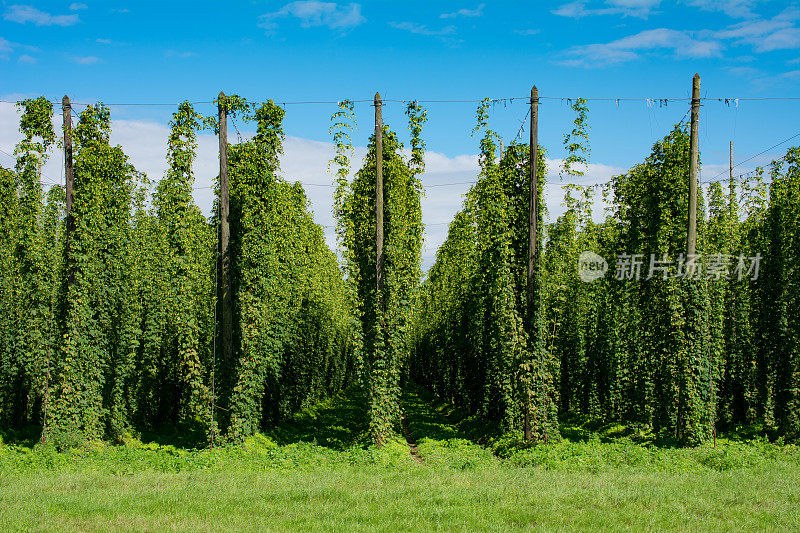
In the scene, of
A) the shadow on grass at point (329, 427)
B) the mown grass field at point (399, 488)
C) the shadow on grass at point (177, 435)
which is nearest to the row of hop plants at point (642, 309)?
the mown grass field at point (399, 488)

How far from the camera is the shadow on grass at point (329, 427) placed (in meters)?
18.4

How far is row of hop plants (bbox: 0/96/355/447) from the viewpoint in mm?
17781

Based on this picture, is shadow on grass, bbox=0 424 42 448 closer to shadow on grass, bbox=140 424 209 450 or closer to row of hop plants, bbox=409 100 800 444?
shadow on grass, bbox=140 424 209 450

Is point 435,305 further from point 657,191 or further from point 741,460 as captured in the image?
point 741,460

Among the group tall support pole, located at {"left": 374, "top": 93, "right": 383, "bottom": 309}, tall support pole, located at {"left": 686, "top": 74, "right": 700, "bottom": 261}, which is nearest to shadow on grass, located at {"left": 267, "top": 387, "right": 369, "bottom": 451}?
tall support pole, located at {"left": 374, "top": 93, "right": 383, "bottom": 309}

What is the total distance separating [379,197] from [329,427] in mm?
10915

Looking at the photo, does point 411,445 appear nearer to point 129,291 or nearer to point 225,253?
point 225,253

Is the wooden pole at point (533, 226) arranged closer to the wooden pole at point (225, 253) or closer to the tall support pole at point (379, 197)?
the tall support pole at point (379, 197)

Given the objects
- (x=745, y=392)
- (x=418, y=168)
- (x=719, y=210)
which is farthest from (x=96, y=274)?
(x=745, y=392)

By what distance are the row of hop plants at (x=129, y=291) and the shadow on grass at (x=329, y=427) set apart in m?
1.49

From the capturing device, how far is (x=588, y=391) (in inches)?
1048

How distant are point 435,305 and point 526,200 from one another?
20.2 meters

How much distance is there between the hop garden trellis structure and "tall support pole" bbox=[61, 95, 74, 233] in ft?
0.22

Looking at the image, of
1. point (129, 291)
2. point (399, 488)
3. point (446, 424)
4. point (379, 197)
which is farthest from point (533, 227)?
point (129, 291)
